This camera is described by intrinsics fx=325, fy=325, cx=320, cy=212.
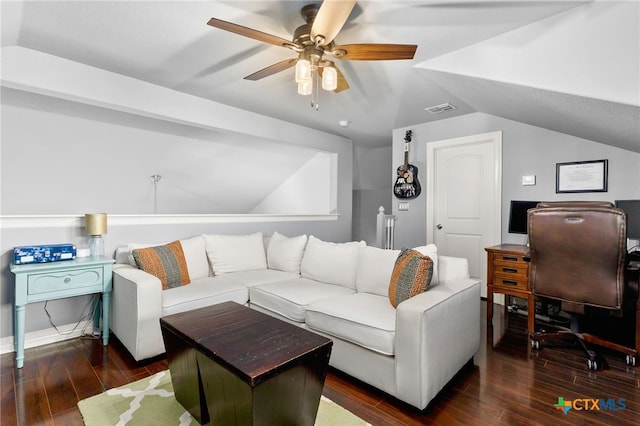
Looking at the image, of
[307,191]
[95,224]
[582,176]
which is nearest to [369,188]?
[307,191]

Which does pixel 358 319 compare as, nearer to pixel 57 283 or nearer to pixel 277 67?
pixel 277 67

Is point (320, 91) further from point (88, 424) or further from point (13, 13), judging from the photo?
point (88, 424)

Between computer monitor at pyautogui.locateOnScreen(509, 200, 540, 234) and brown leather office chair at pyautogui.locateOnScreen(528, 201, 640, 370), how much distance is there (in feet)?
3.56

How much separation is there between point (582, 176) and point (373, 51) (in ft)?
8.99

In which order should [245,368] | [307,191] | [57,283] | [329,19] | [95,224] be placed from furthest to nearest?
[307,191] < [95,224] < [57,283] < [329,19] < [245,368]

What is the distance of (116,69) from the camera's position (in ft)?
8.84

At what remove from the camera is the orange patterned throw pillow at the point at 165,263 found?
2.66 meters

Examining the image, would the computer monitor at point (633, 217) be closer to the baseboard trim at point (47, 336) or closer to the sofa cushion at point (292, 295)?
the sofa cushion at point (292, 295)

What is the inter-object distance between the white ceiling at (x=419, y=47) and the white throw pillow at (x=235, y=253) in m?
1.50

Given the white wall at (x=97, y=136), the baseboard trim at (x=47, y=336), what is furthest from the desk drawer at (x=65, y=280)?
the baseboard trim at (x=47, y=336)

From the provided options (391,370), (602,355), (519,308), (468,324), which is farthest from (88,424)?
(519,308)

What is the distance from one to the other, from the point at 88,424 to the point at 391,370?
1.59m

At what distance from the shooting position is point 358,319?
1970 mm

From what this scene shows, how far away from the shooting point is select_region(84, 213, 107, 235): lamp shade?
2670 mm
